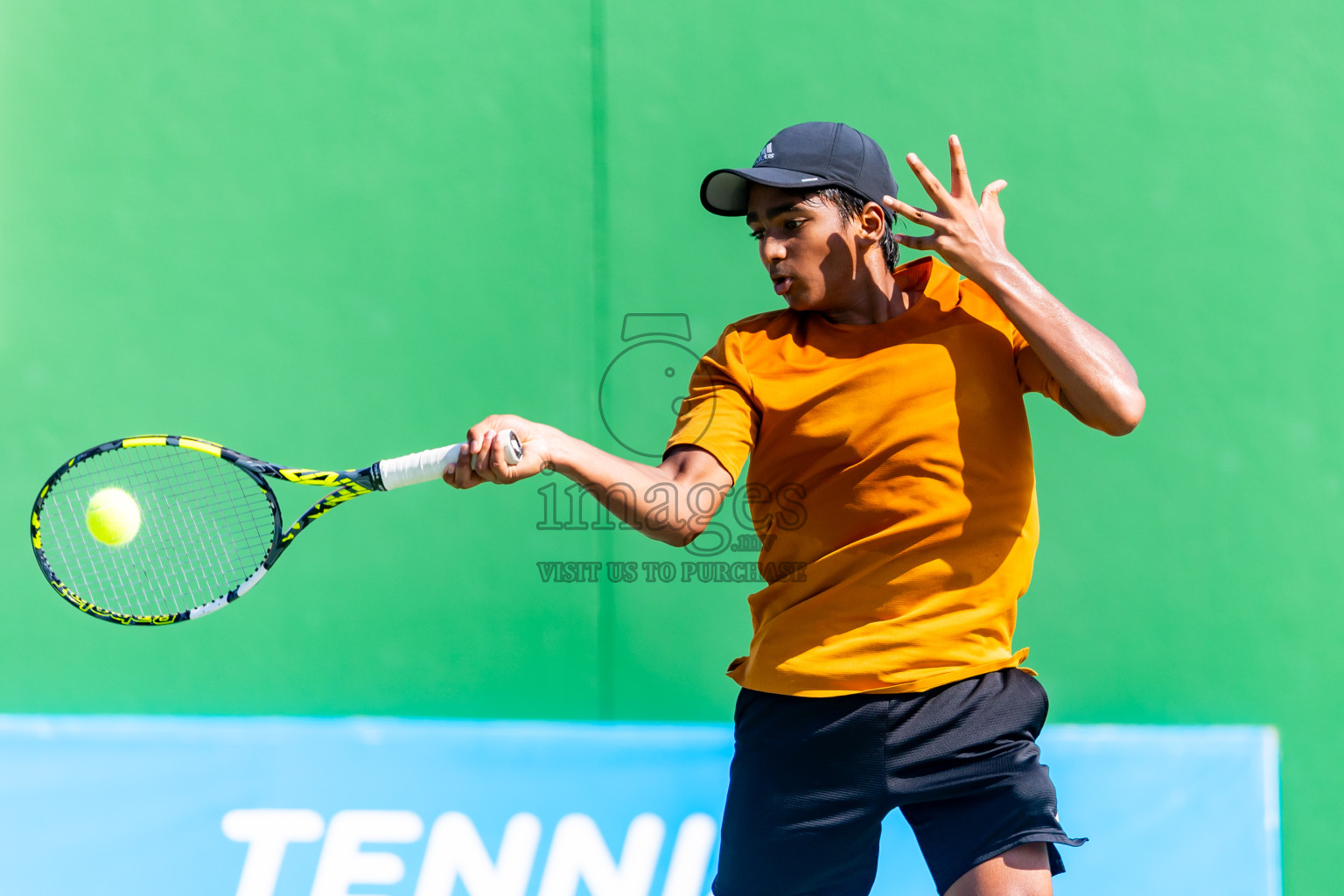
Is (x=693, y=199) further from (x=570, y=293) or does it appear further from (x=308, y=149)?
(x=308, y=149)

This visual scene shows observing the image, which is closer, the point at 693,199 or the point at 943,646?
the point at 943,646

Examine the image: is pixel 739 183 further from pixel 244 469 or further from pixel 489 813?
pixel 489 813

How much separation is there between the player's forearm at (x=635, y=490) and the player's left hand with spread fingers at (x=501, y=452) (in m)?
0.02

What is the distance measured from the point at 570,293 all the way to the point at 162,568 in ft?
3.84

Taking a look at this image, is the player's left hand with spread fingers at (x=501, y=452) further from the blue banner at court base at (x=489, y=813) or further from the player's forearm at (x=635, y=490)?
the blue banner at court base at (x=489, y=813)

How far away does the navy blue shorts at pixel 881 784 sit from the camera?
1.81 metres

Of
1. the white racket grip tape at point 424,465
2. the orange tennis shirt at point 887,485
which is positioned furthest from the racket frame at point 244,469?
the orange tennis shirt at point 887,485

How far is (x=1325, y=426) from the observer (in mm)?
2785

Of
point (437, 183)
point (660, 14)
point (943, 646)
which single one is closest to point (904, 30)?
point (660, 14)

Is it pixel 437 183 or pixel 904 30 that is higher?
pixel 904 30

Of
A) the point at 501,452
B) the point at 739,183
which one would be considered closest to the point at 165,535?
the point at 501,452

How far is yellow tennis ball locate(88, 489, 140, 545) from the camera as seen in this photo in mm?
2449

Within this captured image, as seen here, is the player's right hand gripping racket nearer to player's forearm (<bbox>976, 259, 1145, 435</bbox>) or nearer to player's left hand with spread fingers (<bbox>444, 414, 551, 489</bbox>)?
player's left hand with spread fingers (<bbox>444, 414, 551, 489</bbox>)

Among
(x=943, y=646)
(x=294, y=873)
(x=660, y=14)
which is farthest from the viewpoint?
(x=660, y=14)
